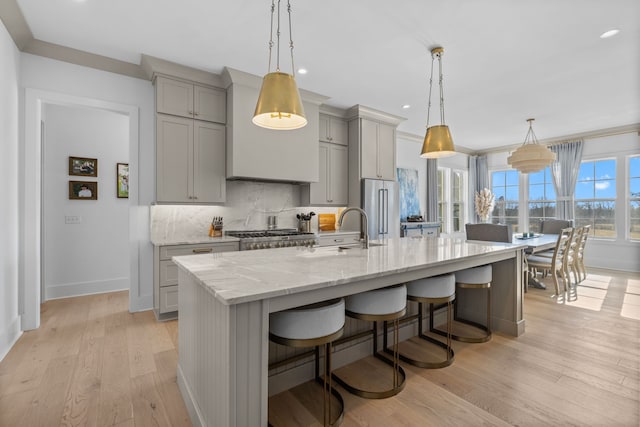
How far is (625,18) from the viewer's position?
8.50 feet

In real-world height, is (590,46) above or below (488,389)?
above

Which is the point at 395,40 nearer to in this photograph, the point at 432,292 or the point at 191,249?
the point at 432,292

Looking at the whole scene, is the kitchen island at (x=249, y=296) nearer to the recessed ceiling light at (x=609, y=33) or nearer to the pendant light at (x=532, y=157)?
the recessed ceiling light at (x=609, y=33)

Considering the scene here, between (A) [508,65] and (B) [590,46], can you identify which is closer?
(B) [590,46]

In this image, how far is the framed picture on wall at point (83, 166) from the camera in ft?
13.6

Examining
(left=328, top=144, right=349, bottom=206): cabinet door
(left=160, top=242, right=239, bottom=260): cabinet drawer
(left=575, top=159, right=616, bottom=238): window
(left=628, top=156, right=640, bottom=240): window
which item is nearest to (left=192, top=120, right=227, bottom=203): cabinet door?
(left=160, top=242, right=239, bottom=260): cabinet drawer

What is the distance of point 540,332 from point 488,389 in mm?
1382

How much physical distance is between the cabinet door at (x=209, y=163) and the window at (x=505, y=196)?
6887mm

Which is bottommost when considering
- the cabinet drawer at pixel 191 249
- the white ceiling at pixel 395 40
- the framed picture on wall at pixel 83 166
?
the cabinet drawer at pixel 191 249

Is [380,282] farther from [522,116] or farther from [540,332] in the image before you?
[522,116]

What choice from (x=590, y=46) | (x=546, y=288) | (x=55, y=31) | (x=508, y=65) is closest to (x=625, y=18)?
(x=590, y=46)

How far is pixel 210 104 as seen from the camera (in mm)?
3729

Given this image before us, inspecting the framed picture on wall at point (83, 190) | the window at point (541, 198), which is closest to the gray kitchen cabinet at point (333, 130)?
the framed picture on wall at point (83, 190)

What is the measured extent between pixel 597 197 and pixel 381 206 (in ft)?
15.2
